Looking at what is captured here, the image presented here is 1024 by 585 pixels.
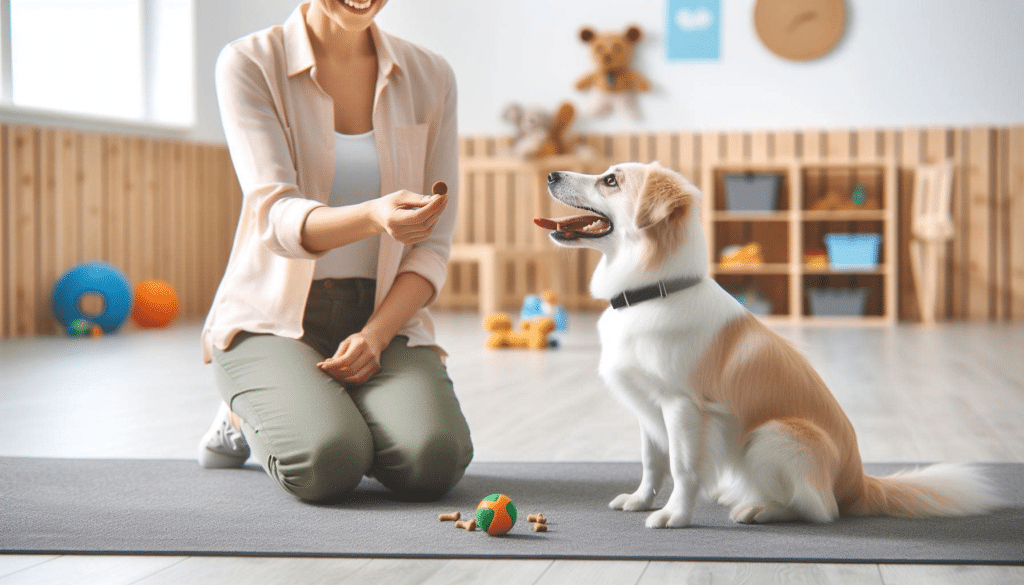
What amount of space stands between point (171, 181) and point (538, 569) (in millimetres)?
6004

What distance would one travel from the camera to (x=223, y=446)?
2.20m

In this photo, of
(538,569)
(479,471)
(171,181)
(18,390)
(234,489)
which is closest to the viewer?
(538,569)

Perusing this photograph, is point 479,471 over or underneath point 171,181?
underneath

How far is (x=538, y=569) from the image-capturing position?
1.48 metres

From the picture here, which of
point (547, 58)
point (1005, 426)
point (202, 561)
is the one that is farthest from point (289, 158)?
point (547, 58)

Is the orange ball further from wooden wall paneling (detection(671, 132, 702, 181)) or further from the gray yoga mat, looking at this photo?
the gray yoga mat

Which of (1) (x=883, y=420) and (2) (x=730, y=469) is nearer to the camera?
(2) (x=730, y=469)

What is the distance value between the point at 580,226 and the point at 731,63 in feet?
18.9

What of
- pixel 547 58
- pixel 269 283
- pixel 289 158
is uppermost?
pixel 547 58

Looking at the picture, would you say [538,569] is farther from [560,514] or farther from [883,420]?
[883,420]

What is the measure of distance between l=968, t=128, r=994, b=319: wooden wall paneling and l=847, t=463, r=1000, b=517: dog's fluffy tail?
5.72 meters

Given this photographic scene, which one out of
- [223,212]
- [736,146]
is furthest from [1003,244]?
[223,212]

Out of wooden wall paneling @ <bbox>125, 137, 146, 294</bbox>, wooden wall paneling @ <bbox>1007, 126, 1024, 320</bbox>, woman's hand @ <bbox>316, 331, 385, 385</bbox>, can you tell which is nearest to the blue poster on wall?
wooden wall paneling @ <bbox>1007, 126, 1024, 320</bbox>

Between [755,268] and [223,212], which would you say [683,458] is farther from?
[223,212]
